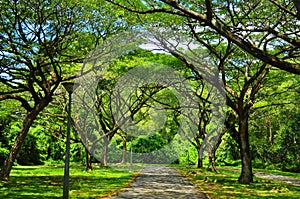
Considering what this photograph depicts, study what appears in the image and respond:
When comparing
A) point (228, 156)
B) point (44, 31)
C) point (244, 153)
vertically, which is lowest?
point (244, 153)

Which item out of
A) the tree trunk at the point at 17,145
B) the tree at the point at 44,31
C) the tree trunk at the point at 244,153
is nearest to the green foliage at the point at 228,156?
the tree trunk at the point at 244,153

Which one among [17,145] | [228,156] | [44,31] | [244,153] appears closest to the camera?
[44,31]

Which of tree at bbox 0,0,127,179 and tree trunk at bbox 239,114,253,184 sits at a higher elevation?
tree at bbox 0,0,127,179

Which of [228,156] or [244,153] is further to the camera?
[228,156]

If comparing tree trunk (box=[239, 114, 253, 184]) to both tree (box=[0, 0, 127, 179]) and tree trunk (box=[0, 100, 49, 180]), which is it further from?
tree trunk (box=[0, 100, 49, 180])

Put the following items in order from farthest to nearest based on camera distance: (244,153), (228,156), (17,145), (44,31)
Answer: (228,156) < (244,153) < (17,145) < (44,31)

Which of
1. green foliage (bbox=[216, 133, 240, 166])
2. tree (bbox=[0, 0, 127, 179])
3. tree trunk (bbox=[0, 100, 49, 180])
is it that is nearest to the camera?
tree (bbox=[0, 0, 127, 179])

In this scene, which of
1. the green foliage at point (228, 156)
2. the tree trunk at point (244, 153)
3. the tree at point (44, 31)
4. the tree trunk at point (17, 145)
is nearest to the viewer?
the tree at point (44, 31)

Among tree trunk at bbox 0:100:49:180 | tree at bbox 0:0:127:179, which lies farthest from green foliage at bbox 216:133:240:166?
tree at bbox 0:0:127:179

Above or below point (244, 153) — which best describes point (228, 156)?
above

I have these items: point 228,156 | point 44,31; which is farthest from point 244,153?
point 228,156

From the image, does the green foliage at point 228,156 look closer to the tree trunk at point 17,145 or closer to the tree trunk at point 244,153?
the tree trunk at point 244,153

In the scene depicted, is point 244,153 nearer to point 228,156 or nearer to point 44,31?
point 44,31

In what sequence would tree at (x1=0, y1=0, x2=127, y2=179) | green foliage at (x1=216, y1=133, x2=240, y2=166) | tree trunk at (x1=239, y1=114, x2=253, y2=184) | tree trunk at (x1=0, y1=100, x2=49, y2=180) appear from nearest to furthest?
tree at (x1=0, y1=0, x2=127, y2=179)
tree trunk at (x1=0, y1=100, x2=49, y2=180)
tree trunk at (x1=239, y1=114, x2=253, y2=184)
green foliage at (x1=216, y1=133, x2=240, y2=166)
